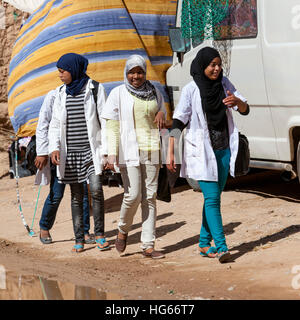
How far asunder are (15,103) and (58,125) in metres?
3.58

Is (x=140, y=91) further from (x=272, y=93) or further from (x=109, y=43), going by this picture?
(x=109, y=43)

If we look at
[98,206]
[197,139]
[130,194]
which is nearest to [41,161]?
[98,206]

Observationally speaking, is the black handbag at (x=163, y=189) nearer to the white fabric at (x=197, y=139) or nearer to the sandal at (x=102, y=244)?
the sandal at (x=102, y=244)

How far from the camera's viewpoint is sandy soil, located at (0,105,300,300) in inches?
230

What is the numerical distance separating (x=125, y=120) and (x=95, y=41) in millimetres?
3312

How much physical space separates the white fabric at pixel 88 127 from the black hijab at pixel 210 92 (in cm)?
124

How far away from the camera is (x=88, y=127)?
742 centimetres

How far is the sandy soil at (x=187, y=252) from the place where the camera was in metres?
5.84

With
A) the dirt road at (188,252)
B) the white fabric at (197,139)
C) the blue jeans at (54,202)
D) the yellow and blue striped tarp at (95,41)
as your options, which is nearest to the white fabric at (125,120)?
the white fabric at (197,139)

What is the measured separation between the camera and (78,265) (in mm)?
7066

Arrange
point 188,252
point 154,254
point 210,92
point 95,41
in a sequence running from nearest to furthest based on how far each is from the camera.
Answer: point 210,92 → point 154,254 → point 188,252 → point 95,41

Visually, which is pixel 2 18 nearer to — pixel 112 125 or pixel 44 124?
pixel 44 124

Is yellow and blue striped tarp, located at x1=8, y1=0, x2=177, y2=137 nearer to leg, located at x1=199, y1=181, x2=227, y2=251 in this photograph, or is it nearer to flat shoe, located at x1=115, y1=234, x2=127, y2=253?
flat shoe, located at x1=115, y1=234, x2=127, y2=253
